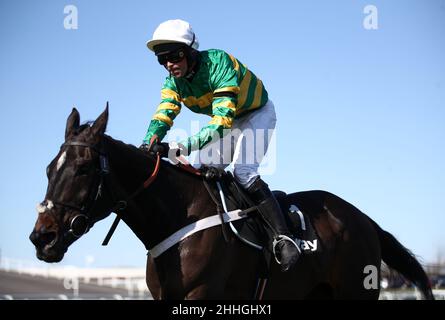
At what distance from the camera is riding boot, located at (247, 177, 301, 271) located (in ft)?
18.6

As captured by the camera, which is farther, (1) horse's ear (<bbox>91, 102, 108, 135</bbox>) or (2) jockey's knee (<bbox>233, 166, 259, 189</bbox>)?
(2) jockey's knee (<bbox>233, 166, 259, 189</bbox>)

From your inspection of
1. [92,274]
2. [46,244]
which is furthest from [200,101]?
[92,274]

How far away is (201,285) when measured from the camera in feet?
17.0

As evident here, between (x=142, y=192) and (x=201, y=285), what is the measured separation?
2.90 ft

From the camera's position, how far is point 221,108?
566cm

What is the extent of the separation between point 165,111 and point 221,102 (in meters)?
0.71

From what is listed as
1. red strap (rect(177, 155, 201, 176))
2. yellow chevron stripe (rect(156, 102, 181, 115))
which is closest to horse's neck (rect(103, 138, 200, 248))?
red strap (rect(177, 155, 201, 176))

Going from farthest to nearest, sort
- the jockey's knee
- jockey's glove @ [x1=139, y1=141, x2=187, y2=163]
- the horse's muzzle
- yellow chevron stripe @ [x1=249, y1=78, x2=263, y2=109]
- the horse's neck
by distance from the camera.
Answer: yellow chevron stripe @ [x1=249, y1=78, x2=263, y2=109], the jockey's knee, jockey's glove @ [x1=139, y1=141, x2=187, y2=163], the horse's neck, the horse's muzzle

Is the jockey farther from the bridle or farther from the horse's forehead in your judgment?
the horse's forehead

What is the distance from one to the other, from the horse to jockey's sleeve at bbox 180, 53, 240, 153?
13.3 inches

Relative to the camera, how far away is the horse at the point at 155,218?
4.75 meters

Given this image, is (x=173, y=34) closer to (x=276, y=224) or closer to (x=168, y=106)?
(x=168, y=106)

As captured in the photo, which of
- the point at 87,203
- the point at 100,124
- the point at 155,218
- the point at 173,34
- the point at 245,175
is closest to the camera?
the point at 87,203
